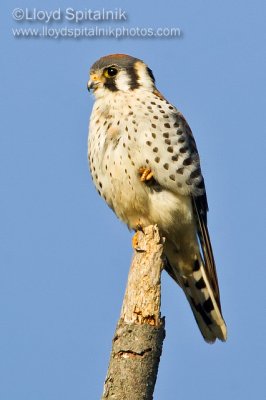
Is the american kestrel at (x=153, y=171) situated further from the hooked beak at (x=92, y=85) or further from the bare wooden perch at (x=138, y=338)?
the bare wooden perch at (x=138, y=338)

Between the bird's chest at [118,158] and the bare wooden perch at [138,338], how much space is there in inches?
43.0

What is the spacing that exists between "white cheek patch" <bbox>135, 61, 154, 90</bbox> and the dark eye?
18 centimetres

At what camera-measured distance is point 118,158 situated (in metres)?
5.62

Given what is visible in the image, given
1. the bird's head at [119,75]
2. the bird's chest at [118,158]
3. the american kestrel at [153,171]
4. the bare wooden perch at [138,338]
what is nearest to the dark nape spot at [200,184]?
the american kestrel at [153,171]

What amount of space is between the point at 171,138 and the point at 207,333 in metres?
1.43

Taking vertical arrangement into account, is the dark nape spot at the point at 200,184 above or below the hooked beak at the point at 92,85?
below

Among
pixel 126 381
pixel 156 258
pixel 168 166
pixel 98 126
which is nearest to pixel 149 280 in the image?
pixel 156 258

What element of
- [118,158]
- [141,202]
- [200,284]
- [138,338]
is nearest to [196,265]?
[200,284]

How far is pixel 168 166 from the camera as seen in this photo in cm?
563

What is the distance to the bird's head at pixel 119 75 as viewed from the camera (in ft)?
20.4

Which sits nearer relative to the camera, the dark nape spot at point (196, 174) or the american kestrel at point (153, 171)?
the american kestrel at point (153, 171)

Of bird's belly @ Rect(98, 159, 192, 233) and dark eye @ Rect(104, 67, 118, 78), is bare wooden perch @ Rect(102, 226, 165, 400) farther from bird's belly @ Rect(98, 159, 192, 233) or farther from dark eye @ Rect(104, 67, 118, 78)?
dark eye @ Rect(104, 67, 118, 78)

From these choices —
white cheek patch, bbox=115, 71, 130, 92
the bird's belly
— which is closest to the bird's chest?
the bird's belly

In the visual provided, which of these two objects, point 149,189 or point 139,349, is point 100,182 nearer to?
point 149,189
